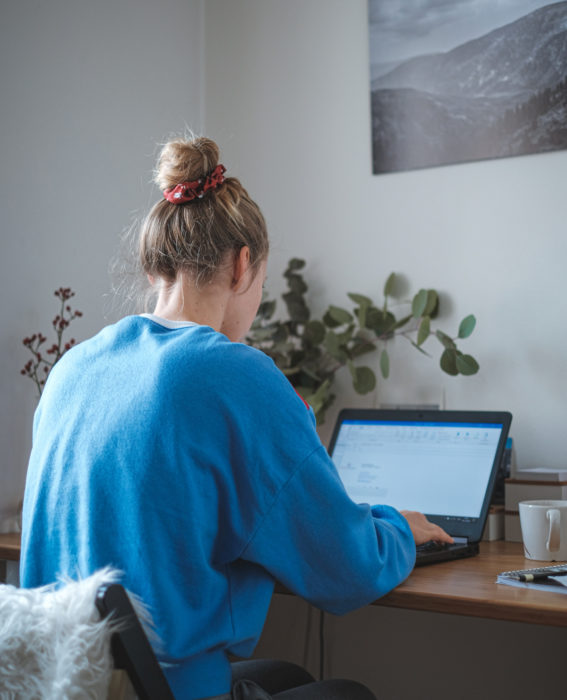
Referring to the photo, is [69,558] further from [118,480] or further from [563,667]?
[563,667]

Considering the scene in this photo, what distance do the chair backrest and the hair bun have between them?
2.05 ft

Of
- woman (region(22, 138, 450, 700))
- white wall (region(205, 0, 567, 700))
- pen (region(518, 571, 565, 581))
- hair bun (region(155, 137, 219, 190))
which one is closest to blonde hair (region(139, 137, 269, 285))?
hair bun (region(155, 137, 219, 190))

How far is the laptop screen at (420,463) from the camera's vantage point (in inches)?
60.5

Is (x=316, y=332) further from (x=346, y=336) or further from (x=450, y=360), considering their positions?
(x=450, y=360)

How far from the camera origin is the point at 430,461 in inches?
63.1

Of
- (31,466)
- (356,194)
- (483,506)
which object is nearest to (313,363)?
(356,194)

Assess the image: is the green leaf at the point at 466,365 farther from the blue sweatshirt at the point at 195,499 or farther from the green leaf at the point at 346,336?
the blue sweatshirt at the point at 195,499

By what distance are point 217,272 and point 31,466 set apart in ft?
1.18

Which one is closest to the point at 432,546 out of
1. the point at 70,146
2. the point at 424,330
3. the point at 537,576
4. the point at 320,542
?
the point at 537,576

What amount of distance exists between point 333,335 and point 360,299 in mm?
111

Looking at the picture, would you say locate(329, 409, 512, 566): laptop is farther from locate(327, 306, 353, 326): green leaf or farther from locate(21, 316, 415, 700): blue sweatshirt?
locate(21, 316, 415, 700): blue sweatshirt

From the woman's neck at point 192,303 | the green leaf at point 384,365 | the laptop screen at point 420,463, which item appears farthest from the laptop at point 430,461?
the woman's neck at point 192,303

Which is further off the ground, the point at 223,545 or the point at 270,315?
the point at 270,315

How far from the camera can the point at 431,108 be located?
188cm
